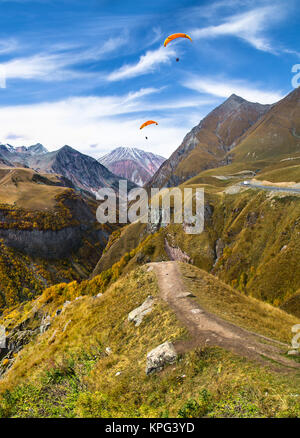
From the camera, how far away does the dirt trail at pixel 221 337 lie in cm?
1452

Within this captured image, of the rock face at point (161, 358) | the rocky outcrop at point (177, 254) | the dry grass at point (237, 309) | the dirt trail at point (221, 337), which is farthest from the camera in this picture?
the rocky outcrop at point (177, 254)

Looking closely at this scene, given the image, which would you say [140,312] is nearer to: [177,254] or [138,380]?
[138,380]

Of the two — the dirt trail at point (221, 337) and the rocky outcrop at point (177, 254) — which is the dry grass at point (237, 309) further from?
the rocky outcrop at point (177, 254)

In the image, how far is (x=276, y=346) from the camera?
16516mm

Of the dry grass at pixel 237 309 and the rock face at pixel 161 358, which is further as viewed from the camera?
the dry grass at pixel 237 309

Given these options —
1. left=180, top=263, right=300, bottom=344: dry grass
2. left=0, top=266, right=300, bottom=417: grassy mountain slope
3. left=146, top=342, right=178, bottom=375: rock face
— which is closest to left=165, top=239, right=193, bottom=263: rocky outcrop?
left=180, top=263, right=300, bottom=344: dry grass

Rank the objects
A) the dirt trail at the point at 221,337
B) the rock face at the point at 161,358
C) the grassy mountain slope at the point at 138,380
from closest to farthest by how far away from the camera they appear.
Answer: the grassy mountain slope at the point at 138,380 < the dirt trail at the point at 221,337 < the rock face at the point at 161,358

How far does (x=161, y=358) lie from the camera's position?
615 inches

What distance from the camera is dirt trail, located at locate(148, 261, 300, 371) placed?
14523 millimetres

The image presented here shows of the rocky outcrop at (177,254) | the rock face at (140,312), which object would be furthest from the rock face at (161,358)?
the rocky outcrop at (177,254)

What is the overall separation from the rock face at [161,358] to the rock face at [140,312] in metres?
5.69
